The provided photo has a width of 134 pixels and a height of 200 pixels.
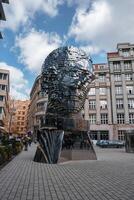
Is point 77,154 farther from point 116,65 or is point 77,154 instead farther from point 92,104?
point 116,65

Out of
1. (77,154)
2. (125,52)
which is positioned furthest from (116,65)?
(77,154)

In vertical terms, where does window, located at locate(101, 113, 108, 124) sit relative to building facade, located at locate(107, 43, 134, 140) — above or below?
below

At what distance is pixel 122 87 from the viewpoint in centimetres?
6038

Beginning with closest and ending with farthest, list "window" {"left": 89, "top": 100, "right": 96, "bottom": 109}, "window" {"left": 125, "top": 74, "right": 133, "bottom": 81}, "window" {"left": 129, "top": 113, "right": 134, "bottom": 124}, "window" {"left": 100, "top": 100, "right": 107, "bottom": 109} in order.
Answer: "window" {"left": 129, "top": 113, "right": 134, "bottom": 124} < "window" {"left": 100, "top": 100, "right": 107, "bottom": 109} < "window" {"left": 125, "top": 74, "right": 133, "bottom": 81} < "window" {"left": 89, "top": 100, "right": 96, "bottom": 109}

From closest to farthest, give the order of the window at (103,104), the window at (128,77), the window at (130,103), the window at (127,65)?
the window at (130,103) < the window at (103,104) < the window at (128,77) < the window at (127,65)

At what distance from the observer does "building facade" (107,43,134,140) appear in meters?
58.0

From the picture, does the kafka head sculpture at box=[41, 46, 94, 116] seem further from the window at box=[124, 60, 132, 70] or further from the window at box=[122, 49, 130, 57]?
the window at box=[122, 49, 130, 57]

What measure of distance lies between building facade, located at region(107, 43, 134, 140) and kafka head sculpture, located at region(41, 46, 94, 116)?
134 ft

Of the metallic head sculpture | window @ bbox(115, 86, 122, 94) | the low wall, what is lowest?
the low wall

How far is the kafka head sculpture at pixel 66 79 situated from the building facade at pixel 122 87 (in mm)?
40992

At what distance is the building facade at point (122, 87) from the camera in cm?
5803

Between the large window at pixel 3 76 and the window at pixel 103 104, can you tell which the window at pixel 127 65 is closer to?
the window at pixel 103 104

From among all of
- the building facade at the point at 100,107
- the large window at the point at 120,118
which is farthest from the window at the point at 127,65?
the large window at the point at 120,118

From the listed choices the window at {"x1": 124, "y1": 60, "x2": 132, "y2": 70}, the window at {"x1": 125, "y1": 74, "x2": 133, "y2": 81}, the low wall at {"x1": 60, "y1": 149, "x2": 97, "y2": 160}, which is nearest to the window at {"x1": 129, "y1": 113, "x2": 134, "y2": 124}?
the window at {"x1": 125, "y1": 74, "x2": 133, "y2": 81}
